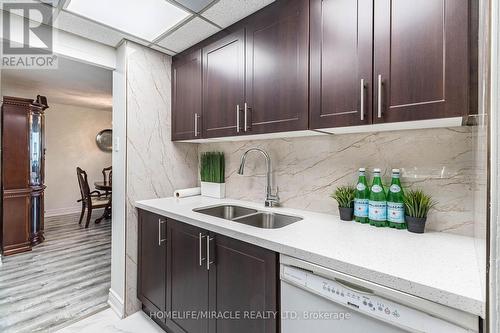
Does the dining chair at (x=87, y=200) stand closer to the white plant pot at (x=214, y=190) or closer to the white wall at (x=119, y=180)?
the white wall at (x=119, y=180)

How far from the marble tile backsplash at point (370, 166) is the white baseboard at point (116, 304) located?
50.4 inches

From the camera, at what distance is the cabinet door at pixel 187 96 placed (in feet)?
6.59

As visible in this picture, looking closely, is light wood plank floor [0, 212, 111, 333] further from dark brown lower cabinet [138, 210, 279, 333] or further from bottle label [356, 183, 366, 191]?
bottle label [356, 183, 366, 191]

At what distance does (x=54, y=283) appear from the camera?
2379 mm

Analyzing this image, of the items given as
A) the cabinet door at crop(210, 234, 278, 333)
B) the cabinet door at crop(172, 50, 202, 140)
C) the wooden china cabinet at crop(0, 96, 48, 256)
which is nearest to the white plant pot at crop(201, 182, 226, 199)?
the cabinet door at crop(172, 50, 202, 140)

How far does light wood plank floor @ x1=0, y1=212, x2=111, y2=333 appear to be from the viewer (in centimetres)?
187

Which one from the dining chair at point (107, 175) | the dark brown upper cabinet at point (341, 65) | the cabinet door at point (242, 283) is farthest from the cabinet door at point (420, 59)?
the dining chair at point (107, 175)

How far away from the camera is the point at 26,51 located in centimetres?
213

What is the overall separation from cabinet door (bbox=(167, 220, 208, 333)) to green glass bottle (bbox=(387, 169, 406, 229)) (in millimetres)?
1020

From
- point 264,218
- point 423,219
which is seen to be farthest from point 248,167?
point 423,219

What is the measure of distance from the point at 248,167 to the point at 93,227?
364 cm

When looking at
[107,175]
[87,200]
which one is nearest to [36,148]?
[87,200]

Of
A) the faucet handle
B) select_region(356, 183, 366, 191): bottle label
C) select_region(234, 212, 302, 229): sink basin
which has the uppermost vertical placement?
select_region(356, 183, 366, 191): bottle label

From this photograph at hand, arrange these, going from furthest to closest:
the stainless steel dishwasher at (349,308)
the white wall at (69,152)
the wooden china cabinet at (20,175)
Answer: the white wall at (69,152)
the wooden china cabinet at (20,175)
the stainless steel dishwasher at (349,308)
